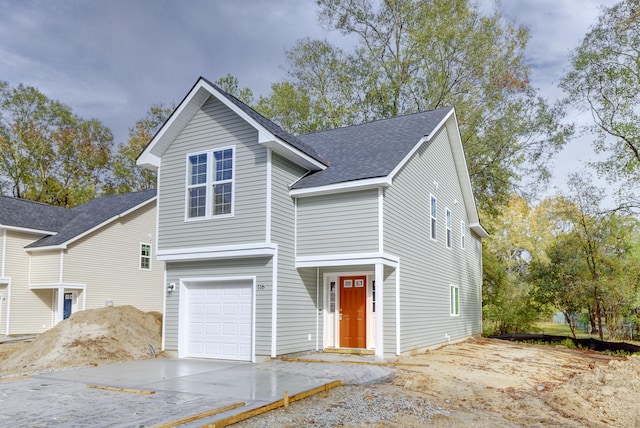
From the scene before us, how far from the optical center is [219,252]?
534 inches

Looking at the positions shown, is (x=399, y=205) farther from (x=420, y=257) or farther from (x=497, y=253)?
(x=497, y=253)

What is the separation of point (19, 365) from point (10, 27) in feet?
87.8

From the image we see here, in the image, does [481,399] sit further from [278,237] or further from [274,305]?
[278,237]

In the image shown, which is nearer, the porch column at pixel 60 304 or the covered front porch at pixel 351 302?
the covered front porch at pixel 351 302

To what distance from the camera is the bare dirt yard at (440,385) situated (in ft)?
24.7

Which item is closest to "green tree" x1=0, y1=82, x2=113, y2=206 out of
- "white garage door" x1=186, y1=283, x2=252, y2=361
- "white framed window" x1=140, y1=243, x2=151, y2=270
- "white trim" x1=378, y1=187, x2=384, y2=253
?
"white framed window" x1=140, y1=243, x2=151, y2=270

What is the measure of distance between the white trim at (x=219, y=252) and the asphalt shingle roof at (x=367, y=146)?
2161mm

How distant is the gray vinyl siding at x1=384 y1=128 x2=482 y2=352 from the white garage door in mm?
4027

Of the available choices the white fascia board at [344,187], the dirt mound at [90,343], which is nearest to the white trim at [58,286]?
the dirt mound at [90,343]

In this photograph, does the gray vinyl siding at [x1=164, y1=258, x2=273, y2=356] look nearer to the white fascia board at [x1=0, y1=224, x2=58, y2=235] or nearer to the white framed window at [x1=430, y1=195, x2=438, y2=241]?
the white framed window at [x1=430, y1=195, x2=438, y2=241]

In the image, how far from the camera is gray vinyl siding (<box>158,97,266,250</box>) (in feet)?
43.8

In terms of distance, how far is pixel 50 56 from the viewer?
36281mm

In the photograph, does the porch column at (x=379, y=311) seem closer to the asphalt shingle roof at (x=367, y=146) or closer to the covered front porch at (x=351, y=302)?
the covered front porch at (x=351, y=302)

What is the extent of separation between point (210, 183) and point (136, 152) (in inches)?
1079
